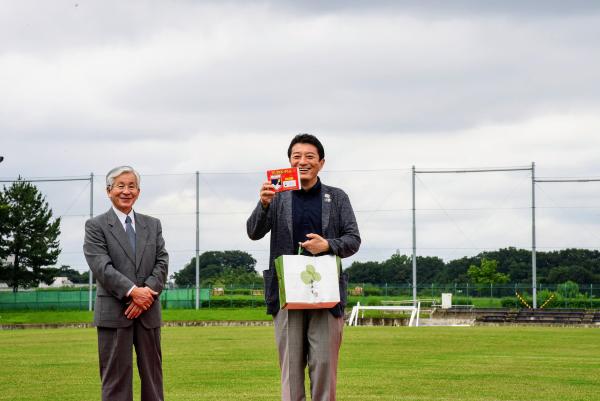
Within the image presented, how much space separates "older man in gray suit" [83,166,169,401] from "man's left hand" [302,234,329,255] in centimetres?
123

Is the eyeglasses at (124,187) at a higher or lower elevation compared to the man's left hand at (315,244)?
higher

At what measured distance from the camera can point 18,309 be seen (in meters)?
49.3

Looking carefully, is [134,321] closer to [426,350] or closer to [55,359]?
[55,359]

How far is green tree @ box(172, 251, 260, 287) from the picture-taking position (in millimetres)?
49750

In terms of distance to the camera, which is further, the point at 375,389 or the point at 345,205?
the point at 375,389

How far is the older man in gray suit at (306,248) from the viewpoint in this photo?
6219 millimetres

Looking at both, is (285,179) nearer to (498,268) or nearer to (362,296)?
(362,296)

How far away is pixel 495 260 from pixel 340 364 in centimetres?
3730

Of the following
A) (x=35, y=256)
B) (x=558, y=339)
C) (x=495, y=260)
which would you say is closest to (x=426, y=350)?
(x=558, y=339)

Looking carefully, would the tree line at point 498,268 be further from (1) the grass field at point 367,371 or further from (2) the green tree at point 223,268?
(1) the grass field at point 367,371

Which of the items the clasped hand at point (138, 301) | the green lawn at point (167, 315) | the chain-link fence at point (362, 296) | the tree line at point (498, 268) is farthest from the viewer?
the tree line at point (498, 268)

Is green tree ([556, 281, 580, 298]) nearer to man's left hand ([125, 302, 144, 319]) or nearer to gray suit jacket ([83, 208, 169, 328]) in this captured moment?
gray suit jacket ([83, 208, 169, 328])

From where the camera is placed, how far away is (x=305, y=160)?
630 centimetres

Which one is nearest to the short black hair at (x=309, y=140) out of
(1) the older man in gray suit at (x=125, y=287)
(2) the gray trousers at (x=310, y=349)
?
(2) the gray trousers at (x=310, y=349)
